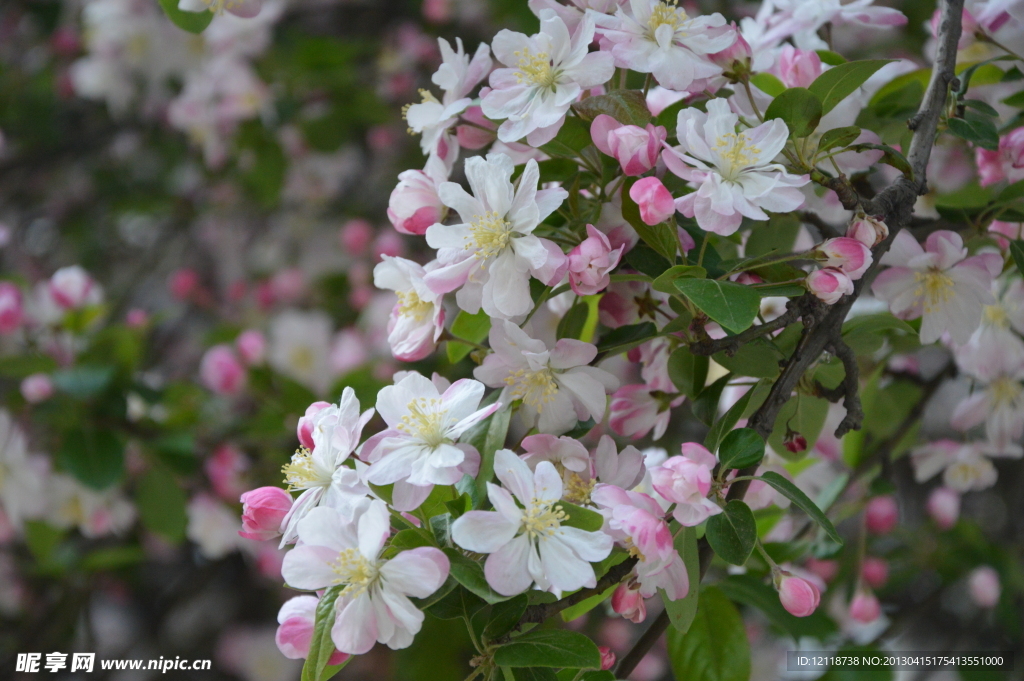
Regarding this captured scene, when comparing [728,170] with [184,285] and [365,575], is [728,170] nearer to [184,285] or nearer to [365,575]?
[365,575]

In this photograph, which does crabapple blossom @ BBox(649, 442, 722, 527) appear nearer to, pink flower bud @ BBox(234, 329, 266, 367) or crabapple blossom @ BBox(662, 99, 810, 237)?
crabapple blossom @ BBox(662, 99, 810, 237)

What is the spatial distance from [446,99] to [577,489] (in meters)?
0.33

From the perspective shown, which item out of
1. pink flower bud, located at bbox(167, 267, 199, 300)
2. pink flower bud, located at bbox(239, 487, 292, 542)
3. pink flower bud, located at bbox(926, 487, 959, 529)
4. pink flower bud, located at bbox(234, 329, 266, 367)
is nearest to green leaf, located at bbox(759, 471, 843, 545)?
pink flower bud, located at bbox(239, 487, 292, 542)

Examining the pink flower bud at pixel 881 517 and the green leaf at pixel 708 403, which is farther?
the pink flower bud at pixel 881 517

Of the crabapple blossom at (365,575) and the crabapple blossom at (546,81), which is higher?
the crabapple blossom at (546,81)

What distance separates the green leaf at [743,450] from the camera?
0.55 metres

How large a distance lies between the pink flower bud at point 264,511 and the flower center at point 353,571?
0.09 m

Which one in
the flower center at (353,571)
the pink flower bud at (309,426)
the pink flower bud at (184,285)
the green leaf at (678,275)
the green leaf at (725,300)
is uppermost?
the green leaf at (725,300)

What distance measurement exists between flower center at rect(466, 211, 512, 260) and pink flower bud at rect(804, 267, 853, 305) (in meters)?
0.21

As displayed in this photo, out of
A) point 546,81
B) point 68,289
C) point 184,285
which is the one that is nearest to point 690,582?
point 546,81

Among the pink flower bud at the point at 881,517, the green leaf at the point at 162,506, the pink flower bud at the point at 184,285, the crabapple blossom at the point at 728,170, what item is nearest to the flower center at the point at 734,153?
the crabapple blossom at the point at 728,170

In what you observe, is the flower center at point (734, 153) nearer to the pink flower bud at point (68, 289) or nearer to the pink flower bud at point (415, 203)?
the pink flower bud at point (415, 203)

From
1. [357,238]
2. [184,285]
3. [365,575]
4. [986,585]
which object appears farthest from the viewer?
[184,285]

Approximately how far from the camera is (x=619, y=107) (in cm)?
58
